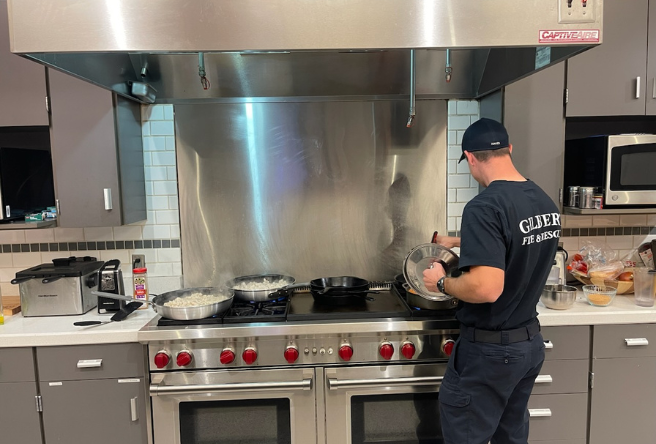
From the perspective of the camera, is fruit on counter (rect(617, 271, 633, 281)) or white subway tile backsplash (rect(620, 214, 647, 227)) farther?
white subway tile backsplash (rect(620, 214, 647, 227))

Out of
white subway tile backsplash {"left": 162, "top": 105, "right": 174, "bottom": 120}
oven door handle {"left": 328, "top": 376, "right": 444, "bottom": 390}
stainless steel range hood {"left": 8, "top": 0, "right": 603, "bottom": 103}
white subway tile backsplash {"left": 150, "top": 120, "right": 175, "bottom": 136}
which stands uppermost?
stainless steel range hood {"left": 8, "top": 0, "right": 603, "bottom": 103}

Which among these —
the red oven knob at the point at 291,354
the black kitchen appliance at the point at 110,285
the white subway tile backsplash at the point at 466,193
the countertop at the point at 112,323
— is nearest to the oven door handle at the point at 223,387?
the red oven knob at the point at 291,354

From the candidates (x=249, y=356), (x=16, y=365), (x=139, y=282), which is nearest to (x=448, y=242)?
(x=249, y=356)

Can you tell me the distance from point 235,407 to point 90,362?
71 centimetres

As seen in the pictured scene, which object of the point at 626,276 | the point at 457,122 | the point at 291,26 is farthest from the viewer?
the point at 457,122

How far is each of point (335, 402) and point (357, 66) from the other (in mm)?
1849

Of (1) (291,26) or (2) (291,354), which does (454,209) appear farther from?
(1) (291,26)

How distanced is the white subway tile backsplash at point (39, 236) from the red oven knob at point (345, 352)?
1.93m

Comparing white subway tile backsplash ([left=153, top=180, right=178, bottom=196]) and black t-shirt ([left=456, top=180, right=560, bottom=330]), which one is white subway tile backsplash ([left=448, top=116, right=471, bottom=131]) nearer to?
black t-shirt ([left=456, top=180, right=560, bottom=330])

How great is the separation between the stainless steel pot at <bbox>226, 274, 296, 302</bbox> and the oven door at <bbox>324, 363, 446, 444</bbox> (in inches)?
20.7

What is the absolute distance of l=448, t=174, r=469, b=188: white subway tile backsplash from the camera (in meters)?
2.87

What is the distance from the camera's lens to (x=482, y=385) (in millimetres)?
1828

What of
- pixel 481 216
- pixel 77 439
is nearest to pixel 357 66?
pixel 481 216

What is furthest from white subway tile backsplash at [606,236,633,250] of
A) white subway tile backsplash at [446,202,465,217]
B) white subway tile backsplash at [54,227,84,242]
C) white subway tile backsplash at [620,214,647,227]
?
white subway tile backsplash at [54,227,84,242]
